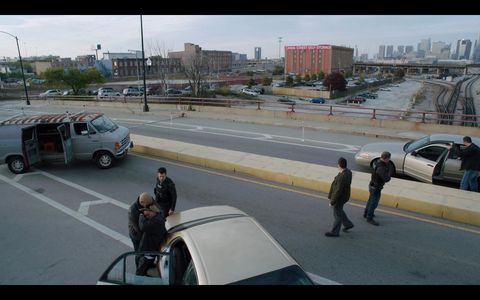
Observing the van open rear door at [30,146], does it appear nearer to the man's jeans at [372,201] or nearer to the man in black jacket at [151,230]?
the man in black jacket at [151,230]

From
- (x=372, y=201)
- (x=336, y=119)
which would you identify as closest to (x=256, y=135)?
(x=336, y=119)

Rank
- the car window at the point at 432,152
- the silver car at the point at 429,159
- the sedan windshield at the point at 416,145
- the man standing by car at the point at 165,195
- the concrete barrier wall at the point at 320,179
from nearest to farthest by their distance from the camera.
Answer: the man standing by car at the point at 165,195 → the concrete barrier wall at the point at 320,179 → the silver car at the point at 429,159 → the car window at the point at 432,152 → the sedan windshield at the point at 416,145

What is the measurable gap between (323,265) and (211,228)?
2.62 metres

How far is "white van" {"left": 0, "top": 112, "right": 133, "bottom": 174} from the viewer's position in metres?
11.6

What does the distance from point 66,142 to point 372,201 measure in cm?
973

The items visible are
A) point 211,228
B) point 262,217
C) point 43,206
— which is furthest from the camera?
point 43,206

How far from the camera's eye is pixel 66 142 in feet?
38.1

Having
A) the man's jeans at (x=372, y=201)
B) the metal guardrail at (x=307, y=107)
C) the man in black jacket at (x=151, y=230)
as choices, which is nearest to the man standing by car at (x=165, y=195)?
the man in black jacket at (x=151, y=230)

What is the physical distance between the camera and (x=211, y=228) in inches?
180

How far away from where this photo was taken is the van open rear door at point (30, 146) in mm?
11550

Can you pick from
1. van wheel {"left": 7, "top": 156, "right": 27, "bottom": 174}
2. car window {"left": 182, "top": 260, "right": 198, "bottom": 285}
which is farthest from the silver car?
van wheel {"left": 7, "top": 156, "right": 27, "bottom": 174}

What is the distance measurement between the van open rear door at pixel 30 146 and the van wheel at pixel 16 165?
237 millimetres
